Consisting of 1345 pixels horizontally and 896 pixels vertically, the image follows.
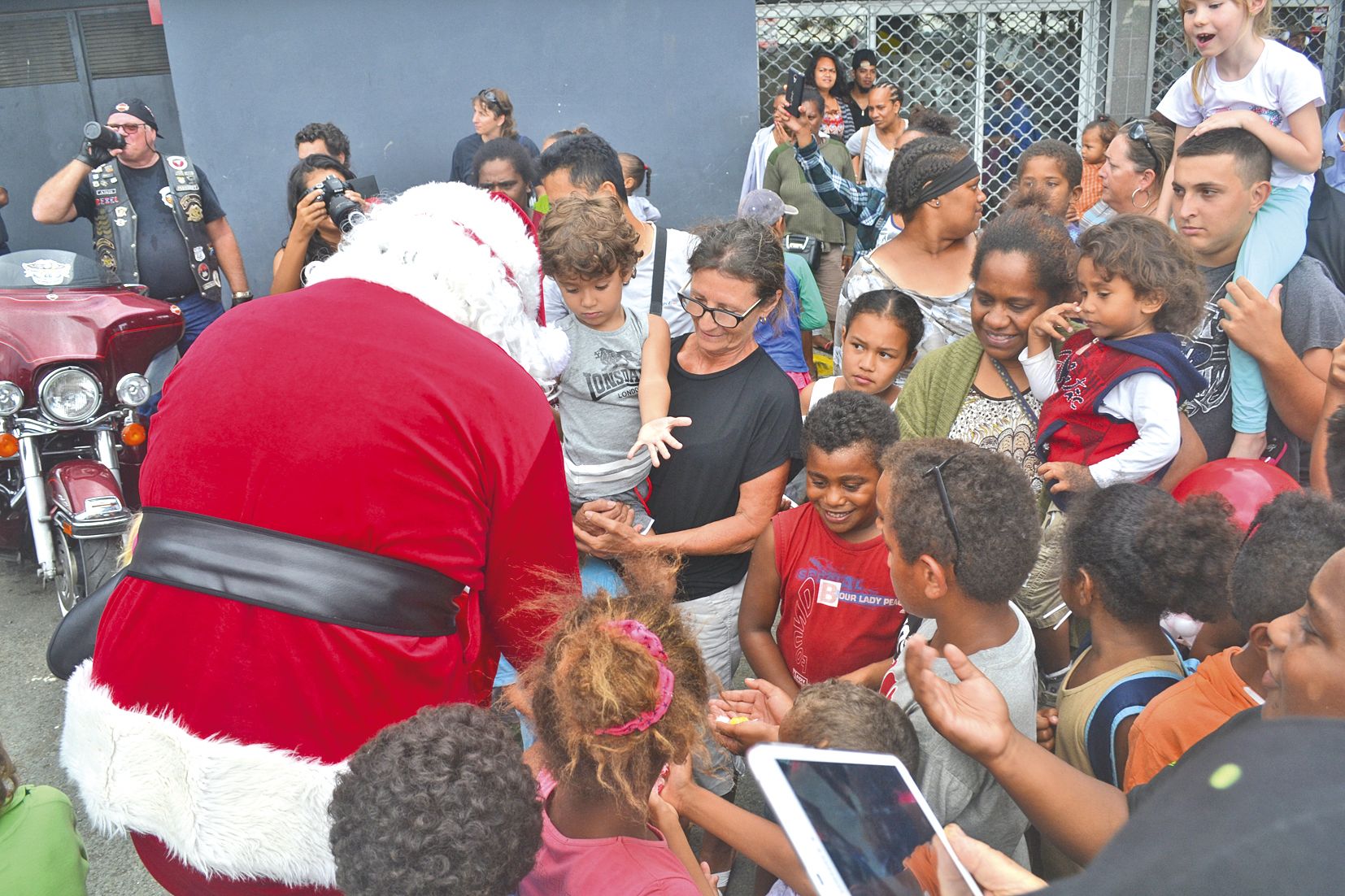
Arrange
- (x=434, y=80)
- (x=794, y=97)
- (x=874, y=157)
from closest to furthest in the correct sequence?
1. (x=794, y=97)
2. (x=874, y=157)
3. (x=434, y=80)

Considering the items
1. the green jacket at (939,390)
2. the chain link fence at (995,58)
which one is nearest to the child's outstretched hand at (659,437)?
the green jacket at (939,390)

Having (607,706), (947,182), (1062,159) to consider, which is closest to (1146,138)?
(1062,159)

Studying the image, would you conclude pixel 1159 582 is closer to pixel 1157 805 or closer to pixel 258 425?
pixel 1157 805

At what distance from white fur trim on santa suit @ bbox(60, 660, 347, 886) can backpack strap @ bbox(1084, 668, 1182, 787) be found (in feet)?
4.57

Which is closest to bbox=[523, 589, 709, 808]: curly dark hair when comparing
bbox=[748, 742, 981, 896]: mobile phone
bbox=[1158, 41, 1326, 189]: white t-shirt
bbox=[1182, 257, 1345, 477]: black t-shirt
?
bbox=[748, 742, 981, 896]: mobile phone

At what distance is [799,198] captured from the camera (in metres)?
6.95

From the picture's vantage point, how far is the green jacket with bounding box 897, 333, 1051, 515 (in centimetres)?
285

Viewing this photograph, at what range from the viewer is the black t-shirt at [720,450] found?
9.09ft

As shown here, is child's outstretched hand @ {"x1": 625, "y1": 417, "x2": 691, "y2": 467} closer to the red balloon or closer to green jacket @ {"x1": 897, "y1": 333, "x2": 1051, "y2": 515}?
green jacket @ {"x1": 897, "y1": 333, "x2": 1051, "y2": 515}

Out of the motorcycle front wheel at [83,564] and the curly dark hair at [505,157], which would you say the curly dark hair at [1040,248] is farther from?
the motorcycle front wheel at [83,564]

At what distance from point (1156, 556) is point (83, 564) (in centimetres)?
398

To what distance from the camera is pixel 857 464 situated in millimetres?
2531

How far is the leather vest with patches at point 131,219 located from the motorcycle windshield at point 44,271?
0.68 m

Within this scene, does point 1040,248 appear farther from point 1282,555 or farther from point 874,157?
point 874,157
